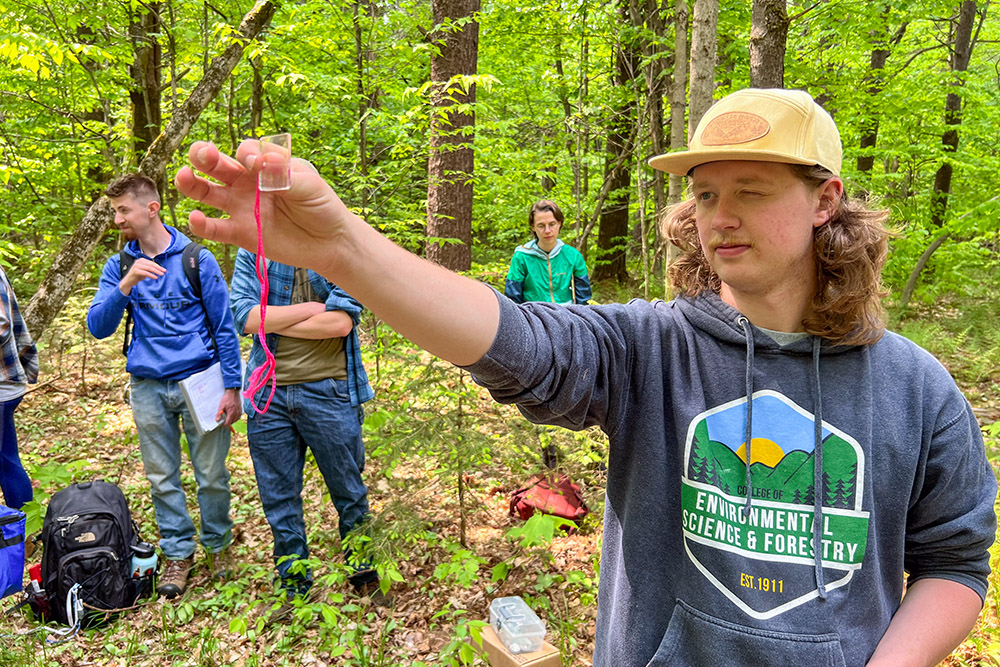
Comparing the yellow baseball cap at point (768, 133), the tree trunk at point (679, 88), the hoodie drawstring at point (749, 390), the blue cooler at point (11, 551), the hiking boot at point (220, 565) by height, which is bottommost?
the hiking boot at point (220, 565)

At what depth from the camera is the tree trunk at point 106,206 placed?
5.81 metres

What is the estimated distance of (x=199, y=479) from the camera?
13.4 ft

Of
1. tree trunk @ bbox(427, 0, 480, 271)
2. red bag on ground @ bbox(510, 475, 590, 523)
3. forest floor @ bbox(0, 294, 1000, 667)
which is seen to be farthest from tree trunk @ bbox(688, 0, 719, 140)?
red bag on ground @ bbox(510, 475, 590, 523)

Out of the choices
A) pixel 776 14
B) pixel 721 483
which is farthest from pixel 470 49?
pixel 721 483

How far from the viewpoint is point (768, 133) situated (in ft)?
4.33

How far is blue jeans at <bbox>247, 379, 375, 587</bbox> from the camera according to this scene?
138 inches

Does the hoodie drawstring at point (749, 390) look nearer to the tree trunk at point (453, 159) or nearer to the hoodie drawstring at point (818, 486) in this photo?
the hoodie drawstring at point (818, 486)

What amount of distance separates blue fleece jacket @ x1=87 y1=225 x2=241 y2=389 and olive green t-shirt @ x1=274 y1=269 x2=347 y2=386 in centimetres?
72

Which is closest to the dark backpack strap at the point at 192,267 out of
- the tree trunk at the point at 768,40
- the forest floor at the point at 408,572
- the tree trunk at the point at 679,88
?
the forest floor at the point at 408,572

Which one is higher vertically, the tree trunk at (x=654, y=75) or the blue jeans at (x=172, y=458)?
the tree trunk at (x=654, y=75)

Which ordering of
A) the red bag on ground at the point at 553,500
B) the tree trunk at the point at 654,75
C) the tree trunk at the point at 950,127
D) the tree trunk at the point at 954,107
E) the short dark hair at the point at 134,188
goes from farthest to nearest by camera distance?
1. the tree trunk at the point at 954,107
2. the tree trunk at the point at 950,127
3. the tree trunk at the point at 654,75
4. the red bag on ground at the point at 553,500
5. the short dark hair at the point at 134,188

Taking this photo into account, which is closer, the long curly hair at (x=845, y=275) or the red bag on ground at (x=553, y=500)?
the long curly hair at (x=845, y=275)

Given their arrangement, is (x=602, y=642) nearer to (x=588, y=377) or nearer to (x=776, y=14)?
(x=588, y=377)

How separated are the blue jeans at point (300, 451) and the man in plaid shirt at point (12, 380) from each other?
1.62 metres
